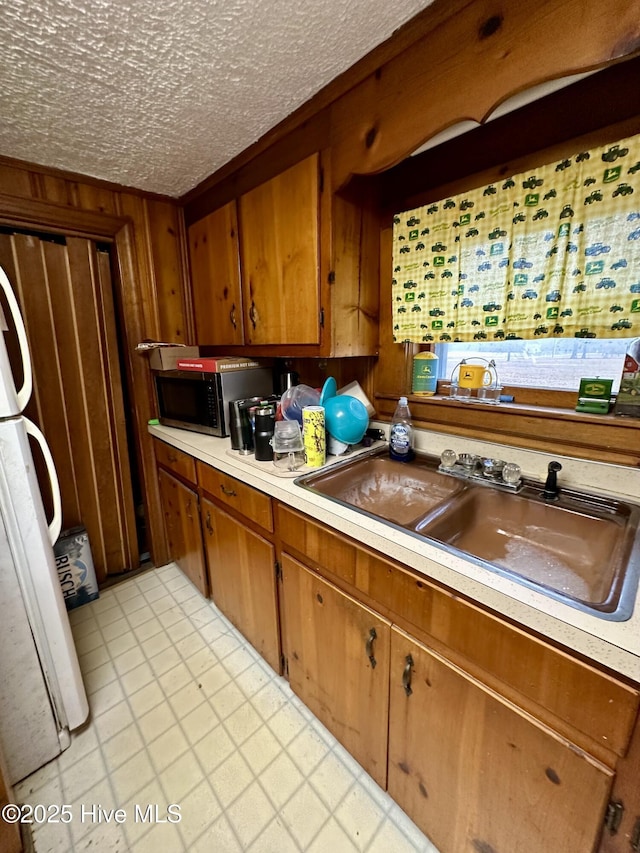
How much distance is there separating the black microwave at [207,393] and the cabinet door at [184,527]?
12.4 inches

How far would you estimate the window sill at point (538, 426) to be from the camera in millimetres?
945

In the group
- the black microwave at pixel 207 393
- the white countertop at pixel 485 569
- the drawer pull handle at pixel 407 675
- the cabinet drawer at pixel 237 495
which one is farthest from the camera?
the black microwave at pixel 207 393

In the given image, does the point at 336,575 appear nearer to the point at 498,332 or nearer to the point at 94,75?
the point at 498,332

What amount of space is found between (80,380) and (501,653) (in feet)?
6.67

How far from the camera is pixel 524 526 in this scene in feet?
3.19

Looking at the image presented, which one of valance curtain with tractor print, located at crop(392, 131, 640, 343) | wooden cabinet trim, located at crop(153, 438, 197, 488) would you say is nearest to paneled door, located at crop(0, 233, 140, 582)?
wooden cabinet trim, located at crop(153, 438, 197, 488)

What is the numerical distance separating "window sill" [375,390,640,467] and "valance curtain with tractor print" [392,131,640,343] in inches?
9.1

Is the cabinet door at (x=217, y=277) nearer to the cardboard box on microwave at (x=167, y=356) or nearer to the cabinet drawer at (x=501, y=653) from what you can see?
the cardboard box on microwave at (x=167, y=356)

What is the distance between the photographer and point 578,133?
35.8 inches

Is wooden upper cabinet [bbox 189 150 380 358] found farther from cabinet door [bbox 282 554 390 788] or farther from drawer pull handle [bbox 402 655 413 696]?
drawer pull handle [bbox 402 655 413 696]

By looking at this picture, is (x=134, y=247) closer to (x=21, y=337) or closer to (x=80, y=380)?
(x=80, y=380)

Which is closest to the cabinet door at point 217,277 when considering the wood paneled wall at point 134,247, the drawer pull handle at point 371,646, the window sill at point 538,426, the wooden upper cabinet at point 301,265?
the wooden upper cabinet at point 301,265

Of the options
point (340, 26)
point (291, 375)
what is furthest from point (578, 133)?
point (291, 375)

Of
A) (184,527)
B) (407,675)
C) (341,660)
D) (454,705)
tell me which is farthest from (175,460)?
(454,705)
